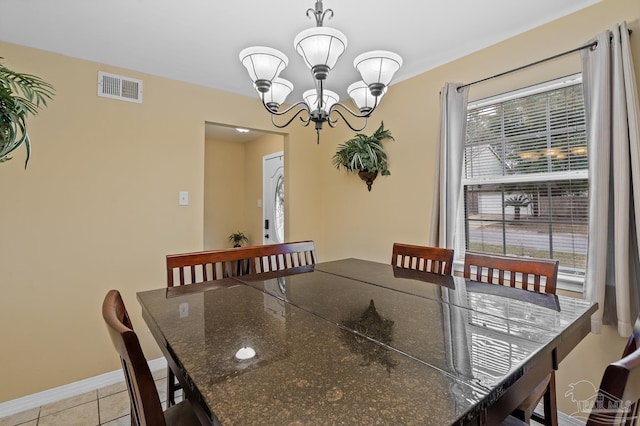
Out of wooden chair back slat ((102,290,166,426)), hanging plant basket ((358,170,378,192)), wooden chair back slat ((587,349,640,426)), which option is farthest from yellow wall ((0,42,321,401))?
wooden chair back slat ((587,349,640,426))

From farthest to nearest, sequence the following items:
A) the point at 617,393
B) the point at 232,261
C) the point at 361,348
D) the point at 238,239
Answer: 1. the point at 238,239
2. the point at 232,261
3. the point at 361,348
4. the point at 617,393

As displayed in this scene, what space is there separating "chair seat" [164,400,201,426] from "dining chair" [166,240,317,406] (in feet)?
1.39

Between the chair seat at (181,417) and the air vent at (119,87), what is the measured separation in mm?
2246

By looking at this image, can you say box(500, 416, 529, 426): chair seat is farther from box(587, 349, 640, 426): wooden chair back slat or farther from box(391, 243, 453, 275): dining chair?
box(391, 243, 453, 275): dining chair

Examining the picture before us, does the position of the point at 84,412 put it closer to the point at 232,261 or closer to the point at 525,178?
the point at 232,261

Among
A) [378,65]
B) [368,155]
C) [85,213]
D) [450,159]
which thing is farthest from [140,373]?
[368,155]

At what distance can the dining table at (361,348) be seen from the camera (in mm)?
614

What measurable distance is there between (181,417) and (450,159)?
210 centimetres

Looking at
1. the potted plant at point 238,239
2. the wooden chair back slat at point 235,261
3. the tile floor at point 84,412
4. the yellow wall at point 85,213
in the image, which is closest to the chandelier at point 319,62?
the wooden chair back slat at point 235,261

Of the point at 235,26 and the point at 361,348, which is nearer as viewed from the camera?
the point at 361,348

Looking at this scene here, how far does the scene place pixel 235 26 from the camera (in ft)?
5.99

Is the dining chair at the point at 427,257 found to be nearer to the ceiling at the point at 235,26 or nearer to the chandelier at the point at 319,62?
the chandelier at the point at 319,62

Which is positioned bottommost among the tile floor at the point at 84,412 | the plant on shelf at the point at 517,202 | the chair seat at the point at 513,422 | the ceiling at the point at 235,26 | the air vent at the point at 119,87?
the tile floor at the point at 84,412

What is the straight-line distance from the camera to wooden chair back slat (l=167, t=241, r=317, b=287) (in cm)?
159
